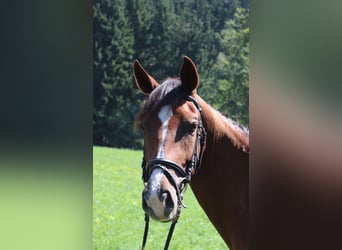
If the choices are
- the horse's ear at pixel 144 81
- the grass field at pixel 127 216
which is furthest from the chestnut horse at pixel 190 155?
the grass field at pixel 127 216

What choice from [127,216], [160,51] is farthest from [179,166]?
[127,216]

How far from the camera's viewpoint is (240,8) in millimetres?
2281

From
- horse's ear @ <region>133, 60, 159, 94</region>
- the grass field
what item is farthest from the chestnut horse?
the grass field

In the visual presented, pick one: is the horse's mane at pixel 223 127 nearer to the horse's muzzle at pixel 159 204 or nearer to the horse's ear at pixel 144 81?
the horse's ear at pixel 144 81

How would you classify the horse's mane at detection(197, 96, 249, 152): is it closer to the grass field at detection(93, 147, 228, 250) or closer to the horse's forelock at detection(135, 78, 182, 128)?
the horse's forelock at detection(135, 78, 182, 128)

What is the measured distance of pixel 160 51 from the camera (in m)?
2.56

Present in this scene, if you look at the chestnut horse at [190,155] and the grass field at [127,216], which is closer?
the chestnut horse at [190,155]

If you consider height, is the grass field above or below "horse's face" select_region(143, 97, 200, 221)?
below

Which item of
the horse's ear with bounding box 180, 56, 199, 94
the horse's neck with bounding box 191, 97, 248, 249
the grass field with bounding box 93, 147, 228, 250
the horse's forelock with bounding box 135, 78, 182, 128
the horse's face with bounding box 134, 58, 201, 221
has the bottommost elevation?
the grass field with bounding box 93, 147, 228, 250

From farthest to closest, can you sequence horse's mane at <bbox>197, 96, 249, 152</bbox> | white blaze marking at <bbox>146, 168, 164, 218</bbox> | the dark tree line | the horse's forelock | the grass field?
the grass field < the dark tree line < horse's mane at <bbox>197, 96, 249, 152</bbox> < the horse's forelock < white blaze marking at <bbox>146, 168, 164, 218</bbox>

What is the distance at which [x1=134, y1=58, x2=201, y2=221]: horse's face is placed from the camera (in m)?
1.68

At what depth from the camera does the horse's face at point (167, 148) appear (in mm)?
1679

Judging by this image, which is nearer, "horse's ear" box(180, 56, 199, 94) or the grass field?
"horse's ear" box(180, 56, 199, 94)
